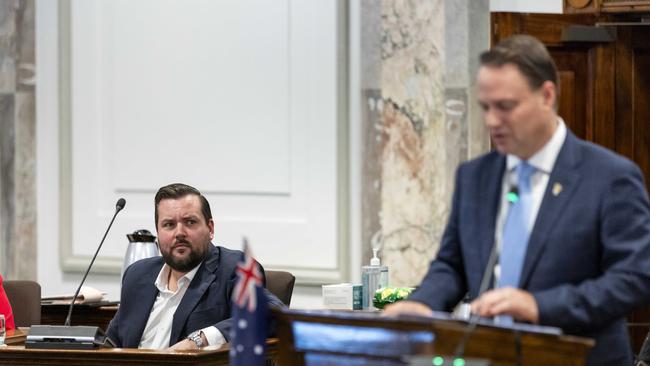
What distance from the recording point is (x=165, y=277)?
5.70m

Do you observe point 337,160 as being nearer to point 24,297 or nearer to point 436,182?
point 436,182

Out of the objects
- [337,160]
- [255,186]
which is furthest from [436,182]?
[255,186]

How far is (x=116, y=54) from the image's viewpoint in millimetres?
8352

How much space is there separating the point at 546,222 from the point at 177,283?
9.74ft

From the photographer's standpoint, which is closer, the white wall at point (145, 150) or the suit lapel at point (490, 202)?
the suit lapel at point (490, 202)

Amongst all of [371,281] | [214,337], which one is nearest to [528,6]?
[371,281]

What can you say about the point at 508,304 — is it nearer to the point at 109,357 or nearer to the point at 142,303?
the point at 109,357

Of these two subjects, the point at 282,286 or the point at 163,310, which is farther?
the point at 282,286

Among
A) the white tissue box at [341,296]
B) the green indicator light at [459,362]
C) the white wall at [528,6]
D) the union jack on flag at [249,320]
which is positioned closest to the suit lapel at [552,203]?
the green indicator light at [459,362]

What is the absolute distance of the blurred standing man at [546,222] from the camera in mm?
2832

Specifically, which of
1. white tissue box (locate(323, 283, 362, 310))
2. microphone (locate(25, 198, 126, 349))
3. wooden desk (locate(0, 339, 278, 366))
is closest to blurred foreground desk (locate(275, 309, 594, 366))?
wooden desk (locate(0, 339, 278, 366))

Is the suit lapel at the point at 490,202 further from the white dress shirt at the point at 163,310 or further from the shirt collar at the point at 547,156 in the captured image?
the white dress shirt at the point at 163,310

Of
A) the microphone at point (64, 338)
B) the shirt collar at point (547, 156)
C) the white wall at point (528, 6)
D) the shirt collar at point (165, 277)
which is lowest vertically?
the microphone at point (64, 338)

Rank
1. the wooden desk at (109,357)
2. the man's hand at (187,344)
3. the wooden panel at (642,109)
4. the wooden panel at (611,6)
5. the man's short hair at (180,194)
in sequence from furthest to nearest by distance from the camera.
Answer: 1. the wooden panel at (642,109)
2. the wooden panel at (611,6)
3. the man's short hair at (180,194)
4. the man's hand at (187,344)
5. the wooden desk at (109,357)
